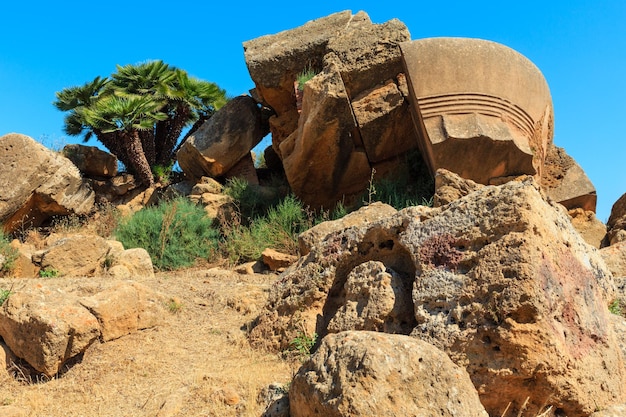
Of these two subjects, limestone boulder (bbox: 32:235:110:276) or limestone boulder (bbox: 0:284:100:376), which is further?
limestone boulder (bbox: 32:235:110:276)

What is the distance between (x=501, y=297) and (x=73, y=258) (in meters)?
4.96

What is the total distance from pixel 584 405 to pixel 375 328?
1.07 meters

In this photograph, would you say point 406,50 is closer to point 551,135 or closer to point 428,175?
point 428,175

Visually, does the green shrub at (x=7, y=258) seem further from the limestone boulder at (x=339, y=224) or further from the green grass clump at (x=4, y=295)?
the limestone boulder at (x=339, y=224)

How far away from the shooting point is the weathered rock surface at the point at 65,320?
3.85 m

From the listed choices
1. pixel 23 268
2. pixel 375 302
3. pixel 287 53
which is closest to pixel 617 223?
pixel 375 302

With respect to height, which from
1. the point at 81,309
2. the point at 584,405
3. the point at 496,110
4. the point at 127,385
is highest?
the point at 496,110

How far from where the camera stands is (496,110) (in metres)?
7.05

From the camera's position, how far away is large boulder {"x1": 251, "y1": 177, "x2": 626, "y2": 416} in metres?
2.85

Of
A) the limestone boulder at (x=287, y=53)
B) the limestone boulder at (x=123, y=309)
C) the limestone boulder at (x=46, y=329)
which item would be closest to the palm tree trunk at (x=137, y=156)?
the limestone boulder at (x=287, y=53)

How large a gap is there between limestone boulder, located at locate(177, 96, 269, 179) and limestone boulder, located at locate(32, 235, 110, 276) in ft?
13.3

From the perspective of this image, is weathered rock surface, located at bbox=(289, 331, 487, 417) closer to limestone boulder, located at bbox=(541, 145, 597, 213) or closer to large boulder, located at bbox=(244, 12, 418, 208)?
large boulder, located at bbox=(244, 12, 418, 208)

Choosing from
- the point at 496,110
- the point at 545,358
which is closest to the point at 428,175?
the point at 496,110

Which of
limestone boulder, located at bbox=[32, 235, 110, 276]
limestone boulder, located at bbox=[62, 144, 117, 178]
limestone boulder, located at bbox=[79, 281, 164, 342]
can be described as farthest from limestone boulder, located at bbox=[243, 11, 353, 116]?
limestone boulder, located at bbox=[79, 281, 164, 342]
